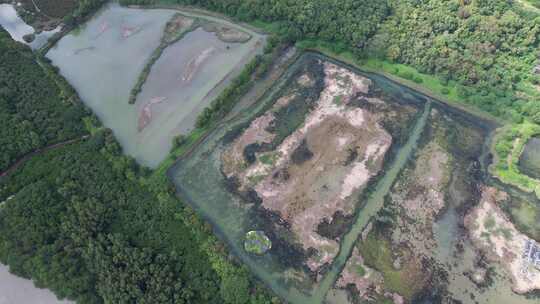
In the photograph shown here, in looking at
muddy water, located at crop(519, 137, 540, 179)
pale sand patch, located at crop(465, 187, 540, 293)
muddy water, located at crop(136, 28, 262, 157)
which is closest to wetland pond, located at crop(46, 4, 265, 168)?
muddy water, located at crop(136, 28, 262, 157)

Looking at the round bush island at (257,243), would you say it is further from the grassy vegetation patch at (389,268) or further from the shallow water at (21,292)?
the shallow water at (21,292)

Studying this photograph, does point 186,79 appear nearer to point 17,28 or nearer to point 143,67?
point 143,67

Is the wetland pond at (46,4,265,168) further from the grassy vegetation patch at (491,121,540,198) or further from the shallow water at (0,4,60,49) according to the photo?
the grassy vegetation patch at (491,121,540,198)

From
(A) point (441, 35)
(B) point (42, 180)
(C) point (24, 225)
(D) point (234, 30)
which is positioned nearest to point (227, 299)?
(C) point (24, 225)

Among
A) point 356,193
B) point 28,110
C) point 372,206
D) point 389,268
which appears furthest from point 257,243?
point 28,110

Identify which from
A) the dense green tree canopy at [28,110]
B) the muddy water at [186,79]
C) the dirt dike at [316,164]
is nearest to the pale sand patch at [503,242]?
the dirt dike at [316,164]

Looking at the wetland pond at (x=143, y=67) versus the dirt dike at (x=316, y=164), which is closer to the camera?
the dirt dike at (x=316, y=164)
